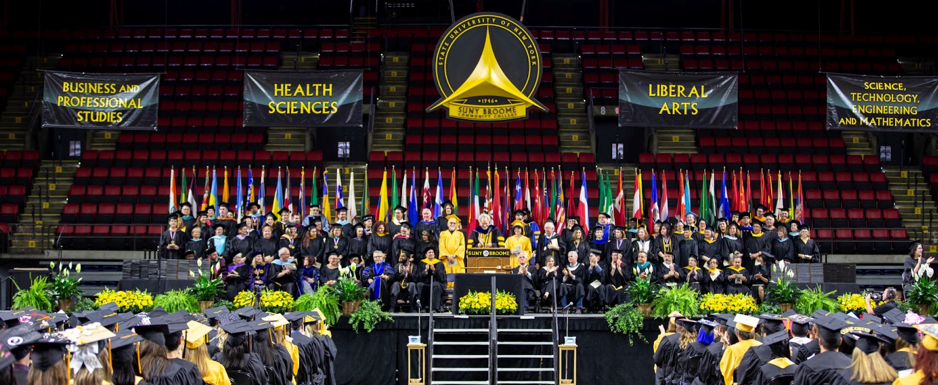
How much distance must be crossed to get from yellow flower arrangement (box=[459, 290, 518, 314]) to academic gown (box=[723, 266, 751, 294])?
13.2 ft

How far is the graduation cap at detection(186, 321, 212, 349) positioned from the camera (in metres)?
7.88

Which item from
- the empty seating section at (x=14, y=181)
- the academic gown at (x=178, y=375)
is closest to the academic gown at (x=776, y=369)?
the academic gown at (x=178, y=375)

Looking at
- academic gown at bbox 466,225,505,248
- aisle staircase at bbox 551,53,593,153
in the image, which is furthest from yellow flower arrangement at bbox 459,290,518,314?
aisle staircase at bbox 551,53,593,153

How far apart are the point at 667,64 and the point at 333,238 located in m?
15.2

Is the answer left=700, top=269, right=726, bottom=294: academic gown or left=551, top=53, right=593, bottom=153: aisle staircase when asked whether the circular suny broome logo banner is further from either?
left=551, top=53, right=593, bottom=153: aisle staircase

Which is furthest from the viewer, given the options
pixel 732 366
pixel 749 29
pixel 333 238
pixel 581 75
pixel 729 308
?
pixel 749 29

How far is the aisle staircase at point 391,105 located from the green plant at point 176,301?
1149 cm

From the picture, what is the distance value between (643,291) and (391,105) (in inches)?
563

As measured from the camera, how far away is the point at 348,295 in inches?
605

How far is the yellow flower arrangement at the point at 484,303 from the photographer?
15.4 m

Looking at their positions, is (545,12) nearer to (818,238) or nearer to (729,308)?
(818,238)

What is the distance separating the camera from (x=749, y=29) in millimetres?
32156

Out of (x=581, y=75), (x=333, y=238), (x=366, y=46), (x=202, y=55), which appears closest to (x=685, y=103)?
(x=333, y=238)

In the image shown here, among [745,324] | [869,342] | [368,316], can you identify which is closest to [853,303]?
[745,324]
